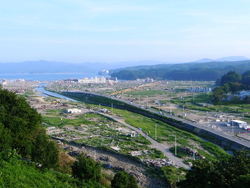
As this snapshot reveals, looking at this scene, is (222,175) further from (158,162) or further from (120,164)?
(120,164)

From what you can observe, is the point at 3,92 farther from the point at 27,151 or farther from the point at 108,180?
the point at 108,180

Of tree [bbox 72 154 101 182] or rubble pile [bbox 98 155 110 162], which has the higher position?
tree [bbox 72 154 101 182]

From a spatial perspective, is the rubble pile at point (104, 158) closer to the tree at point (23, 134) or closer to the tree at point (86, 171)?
the tree at point (23, 134)

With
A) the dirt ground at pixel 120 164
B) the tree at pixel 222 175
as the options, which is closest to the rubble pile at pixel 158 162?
the dirt ground at pixel 120 164

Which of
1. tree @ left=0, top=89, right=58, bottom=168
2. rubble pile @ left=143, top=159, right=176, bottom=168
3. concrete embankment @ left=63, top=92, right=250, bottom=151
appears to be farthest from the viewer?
concrete embankment @ left=63, top=92, right=250, bottom=151

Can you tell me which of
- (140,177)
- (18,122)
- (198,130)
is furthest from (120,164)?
(198,130)

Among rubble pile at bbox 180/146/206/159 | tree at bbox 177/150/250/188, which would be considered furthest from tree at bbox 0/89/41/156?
rubble pile at bbox 180/146/206/159

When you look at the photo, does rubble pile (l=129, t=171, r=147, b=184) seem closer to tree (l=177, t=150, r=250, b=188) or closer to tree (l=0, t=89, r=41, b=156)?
tree (l=177, t=150, r=250, b=188)

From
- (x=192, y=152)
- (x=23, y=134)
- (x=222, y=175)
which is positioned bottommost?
(x=192, y=152)

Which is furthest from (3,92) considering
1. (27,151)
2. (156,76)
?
(156,76)
